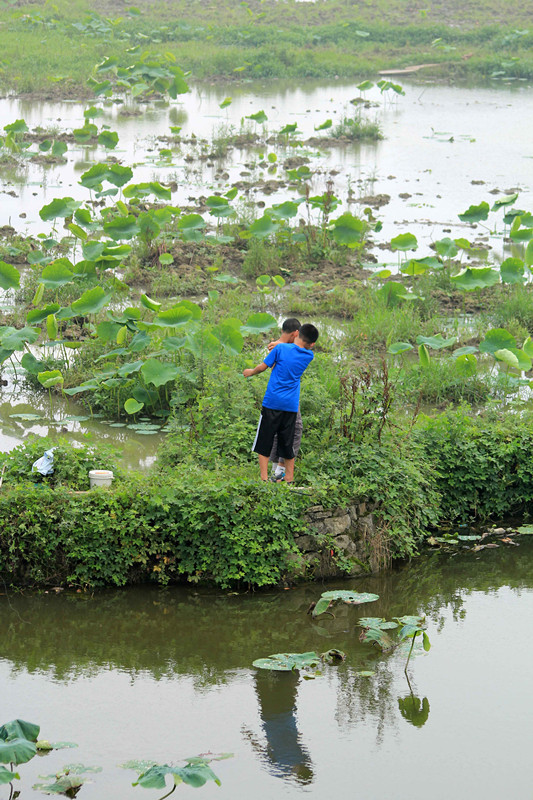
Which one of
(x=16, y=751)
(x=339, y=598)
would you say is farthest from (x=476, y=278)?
(x=16, y=751)

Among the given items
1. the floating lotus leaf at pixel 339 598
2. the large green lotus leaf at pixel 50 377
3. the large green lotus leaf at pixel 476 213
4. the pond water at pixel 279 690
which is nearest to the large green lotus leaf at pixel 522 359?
the pond water at pixel 279 690

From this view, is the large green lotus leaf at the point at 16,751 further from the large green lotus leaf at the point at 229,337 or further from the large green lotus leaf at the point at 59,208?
the large green lotus leaf at the point at 59,208

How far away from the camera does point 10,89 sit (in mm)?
21953

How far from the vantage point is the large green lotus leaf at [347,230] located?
11.6 m

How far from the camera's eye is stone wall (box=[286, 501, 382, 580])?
245 inches

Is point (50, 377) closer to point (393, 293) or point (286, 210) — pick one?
point (393, 293)

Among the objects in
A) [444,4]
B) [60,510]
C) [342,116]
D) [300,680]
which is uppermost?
[444,4]

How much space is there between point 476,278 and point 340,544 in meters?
4.65

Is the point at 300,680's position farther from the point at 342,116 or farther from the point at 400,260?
the point at 342,116

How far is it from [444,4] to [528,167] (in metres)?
19.7

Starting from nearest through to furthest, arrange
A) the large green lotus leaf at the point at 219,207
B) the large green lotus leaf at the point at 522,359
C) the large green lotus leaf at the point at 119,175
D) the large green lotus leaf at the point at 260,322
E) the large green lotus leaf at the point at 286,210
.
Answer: the large green lotus leaf at the point at 522,359, the large green lotus leaf at the point at 260,322, the large green lotus leaf at the point at 286,210, the large green lotus leaf at the point at 219,207, the large green lotus leaf at the point at 119,175

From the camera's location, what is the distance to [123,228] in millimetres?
10703

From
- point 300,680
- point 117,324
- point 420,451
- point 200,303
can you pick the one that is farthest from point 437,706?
point 200,303

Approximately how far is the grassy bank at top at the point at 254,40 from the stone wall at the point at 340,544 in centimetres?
1757
